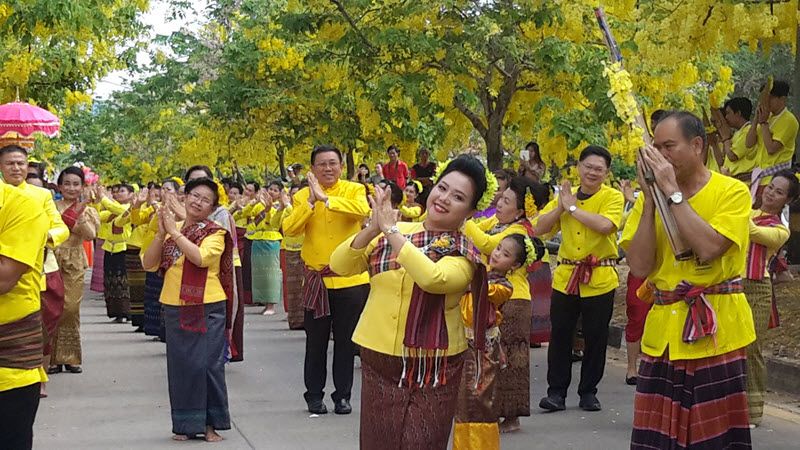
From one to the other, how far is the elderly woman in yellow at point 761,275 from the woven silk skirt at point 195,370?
147 inches

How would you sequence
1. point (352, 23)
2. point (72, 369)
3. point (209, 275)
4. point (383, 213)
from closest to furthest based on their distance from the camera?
point (383, 213) → point (209, 275) → point (72, 369) → point (352, 23)

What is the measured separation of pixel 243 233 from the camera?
19.1m

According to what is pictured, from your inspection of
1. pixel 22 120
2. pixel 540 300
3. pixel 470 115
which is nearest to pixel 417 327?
pixel 540 300

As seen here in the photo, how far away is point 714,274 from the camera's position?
17.9 feet

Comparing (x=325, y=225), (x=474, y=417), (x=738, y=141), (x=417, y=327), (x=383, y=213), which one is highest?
(x=738, y=141)

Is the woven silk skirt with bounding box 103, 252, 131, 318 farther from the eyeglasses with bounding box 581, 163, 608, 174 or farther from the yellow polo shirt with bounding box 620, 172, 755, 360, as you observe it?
the yellow polo shirt with bounding box 620, 172, 755, 360

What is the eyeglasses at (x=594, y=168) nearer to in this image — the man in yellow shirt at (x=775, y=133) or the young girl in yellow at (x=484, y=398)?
the young girl in yellow at (x=484, y=398)

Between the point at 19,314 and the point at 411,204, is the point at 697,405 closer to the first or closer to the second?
the point at 19,314

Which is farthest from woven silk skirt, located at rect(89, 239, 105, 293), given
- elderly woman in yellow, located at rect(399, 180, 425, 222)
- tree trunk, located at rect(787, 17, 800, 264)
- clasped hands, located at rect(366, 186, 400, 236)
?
clasped hands, located at rect(366, 186, 400, 236)

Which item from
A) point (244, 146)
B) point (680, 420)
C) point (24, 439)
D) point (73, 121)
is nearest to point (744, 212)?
point (680, 420)

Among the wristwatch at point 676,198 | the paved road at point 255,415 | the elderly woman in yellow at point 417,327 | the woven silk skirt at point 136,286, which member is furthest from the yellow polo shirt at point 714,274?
the woven silk skirt at point 136,286

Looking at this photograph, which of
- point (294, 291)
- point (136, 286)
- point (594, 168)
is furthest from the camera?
point (136, 286)

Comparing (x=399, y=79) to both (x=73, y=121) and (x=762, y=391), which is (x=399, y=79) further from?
(x=73, y=121)

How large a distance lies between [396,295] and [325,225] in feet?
Answer: 14.2
